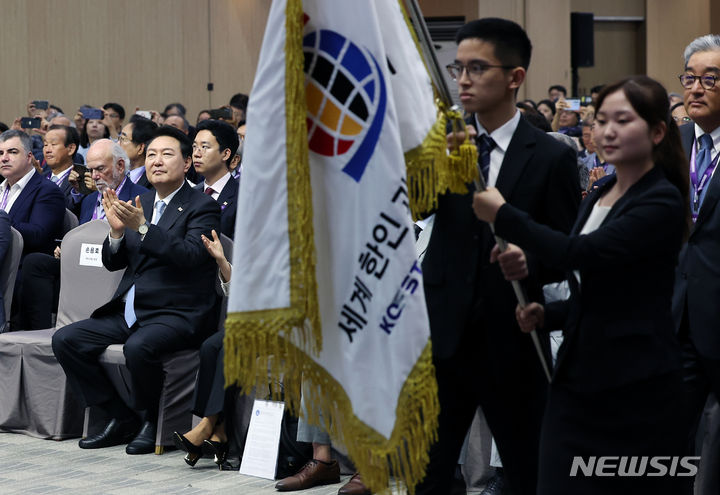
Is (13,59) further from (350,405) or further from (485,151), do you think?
(350,405)

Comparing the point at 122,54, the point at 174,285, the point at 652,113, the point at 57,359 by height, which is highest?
the point at 122,54

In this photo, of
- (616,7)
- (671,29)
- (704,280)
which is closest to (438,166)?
(704,280)

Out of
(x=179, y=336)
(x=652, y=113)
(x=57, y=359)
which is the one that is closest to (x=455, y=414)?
(x=652, y=113)

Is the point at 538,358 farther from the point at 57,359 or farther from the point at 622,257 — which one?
the point at 57,359

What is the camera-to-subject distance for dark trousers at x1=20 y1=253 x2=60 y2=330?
6.80m

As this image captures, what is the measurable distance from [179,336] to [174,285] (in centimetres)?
26

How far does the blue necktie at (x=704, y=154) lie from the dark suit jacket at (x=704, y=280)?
15cm

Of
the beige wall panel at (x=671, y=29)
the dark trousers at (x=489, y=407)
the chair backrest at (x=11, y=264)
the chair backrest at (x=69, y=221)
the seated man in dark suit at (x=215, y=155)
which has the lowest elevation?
the dark trousers at (x=489, y=407)

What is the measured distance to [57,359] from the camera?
17.9ft

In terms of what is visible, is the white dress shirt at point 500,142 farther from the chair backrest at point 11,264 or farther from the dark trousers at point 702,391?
the chair backrest at point 11,264

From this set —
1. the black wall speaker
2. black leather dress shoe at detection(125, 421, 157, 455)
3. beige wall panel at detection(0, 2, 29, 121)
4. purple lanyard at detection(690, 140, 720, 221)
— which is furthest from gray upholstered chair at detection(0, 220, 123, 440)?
the black wall speaker

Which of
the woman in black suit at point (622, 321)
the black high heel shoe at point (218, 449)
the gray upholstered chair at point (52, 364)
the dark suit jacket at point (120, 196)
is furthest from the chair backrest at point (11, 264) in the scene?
the woman in black suit at point (622, 321)

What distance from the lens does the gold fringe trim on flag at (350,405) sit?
246 cm

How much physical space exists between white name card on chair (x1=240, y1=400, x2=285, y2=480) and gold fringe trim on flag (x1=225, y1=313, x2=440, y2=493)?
6.96ft
